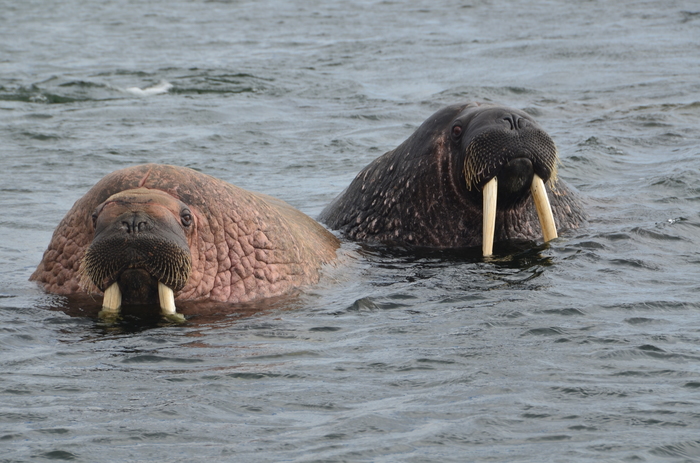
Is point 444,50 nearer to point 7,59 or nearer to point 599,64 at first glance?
point 599,64

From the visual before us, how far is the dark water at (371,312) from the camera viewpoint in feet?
18.7

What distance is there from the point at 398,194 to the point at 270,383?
406cm

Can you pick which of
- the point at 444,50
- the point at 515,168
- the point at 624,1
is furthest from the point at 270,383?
the point at 624,1

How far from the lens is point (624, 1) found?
30969 mm

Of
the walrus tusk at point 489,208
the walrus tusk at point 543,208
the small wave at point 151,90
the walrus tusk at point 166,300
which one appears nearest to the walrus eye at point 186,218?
the walrus tusk at point 166,300

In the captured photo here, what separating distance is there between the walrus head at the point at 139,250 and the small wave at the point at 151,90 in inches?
542

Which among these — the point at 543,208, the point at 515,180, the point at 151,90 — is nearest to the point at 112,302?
the point at 515,180

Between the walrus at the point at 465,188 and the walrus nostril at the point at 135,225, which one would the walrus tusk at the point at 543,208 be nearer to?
the walrus at the point at 465,188

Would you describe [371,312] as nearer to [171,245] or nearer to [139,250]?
[171,245]

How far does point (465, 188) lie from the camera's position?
387 inches

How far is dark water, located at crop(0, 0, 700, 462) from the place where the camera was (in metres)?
5.69

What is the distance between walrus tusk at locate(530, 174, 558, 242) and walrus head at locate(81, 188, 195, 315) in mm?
3275

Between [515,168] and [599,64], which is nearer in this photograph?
[515,168]

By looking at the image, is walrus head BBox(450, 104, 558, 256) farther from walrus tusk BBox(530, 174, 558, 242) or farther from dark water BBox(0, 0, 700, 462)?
dark water BBox(0, 0, 700, 462)
